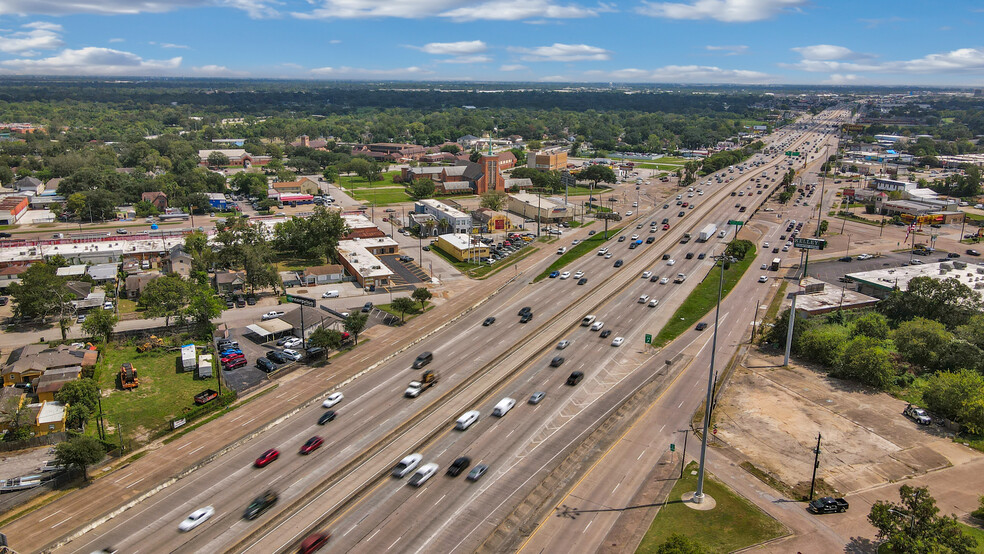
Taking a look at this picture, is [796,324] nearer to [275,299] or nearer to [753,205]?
[275,299]

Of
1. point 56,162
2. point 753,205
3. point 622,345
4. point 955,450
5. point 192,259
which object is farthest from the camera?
point 56,162

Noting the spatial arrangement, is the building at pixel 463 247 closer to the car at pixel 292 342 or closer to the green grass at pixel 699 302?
the green grass at pixel 699 302

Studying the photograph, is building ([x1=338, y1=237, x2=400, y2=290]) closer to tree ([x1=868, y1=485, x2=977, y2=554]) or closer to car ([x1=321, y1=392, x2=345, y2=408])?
car ([x1=321, y1=392, x2=345, y2=408])

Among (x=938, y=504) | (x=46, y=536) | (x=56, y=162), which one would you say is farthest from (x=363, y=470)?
(x=56, y=162)

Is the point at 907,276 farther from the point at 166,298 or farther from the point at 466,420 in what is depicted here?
the point at 166,298

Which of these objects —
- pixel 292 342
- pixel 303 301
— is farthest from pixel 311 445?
pixel 303 301

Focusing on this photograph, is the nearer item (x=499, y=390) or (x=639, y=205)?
(x=499, y=390)

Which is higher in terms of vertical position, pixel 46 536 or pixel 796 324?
pixel 796 324
